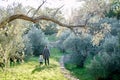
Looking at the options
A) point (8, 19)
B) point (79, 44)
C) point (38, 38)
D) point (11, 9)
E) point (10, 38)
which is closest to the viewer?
point (8, 19)

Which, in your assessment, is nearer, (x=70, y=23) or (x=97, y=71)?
(x=70, y=23)

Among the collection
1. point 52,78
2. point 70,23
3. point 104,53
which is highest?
point 70,23

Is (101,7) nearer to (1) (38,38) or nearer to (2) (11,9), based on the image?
(2) (11,9)

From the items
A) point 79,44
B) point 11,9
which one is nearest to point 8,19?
point 11,9

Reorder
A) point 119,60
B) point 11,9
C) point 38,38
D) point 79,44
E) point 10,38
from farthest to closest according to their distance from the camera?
1. point 38,38
2. point 79,44
3. point 119,60
4. point 10,38
5. point 11,9

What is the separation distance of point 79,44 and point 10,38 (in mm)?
15504

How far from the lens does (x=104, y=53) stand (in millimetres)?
27562

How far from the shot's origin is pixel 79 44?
37.1 metres

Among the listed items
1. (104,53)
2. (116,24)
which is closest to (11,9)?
(104,53)

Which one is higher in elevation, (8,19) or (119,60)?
(8,19)

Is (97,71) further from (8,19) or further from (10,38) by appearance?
(8,19)

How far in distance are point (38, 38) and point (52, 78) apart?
27341 mm

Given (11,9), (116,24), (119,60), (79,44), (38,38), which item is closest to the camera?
(11,9)

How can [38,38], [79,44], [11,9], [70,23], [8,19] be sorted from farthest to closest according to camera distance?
[38,38] → [79,44] → [11,9] → [70,23] → [8,19]
